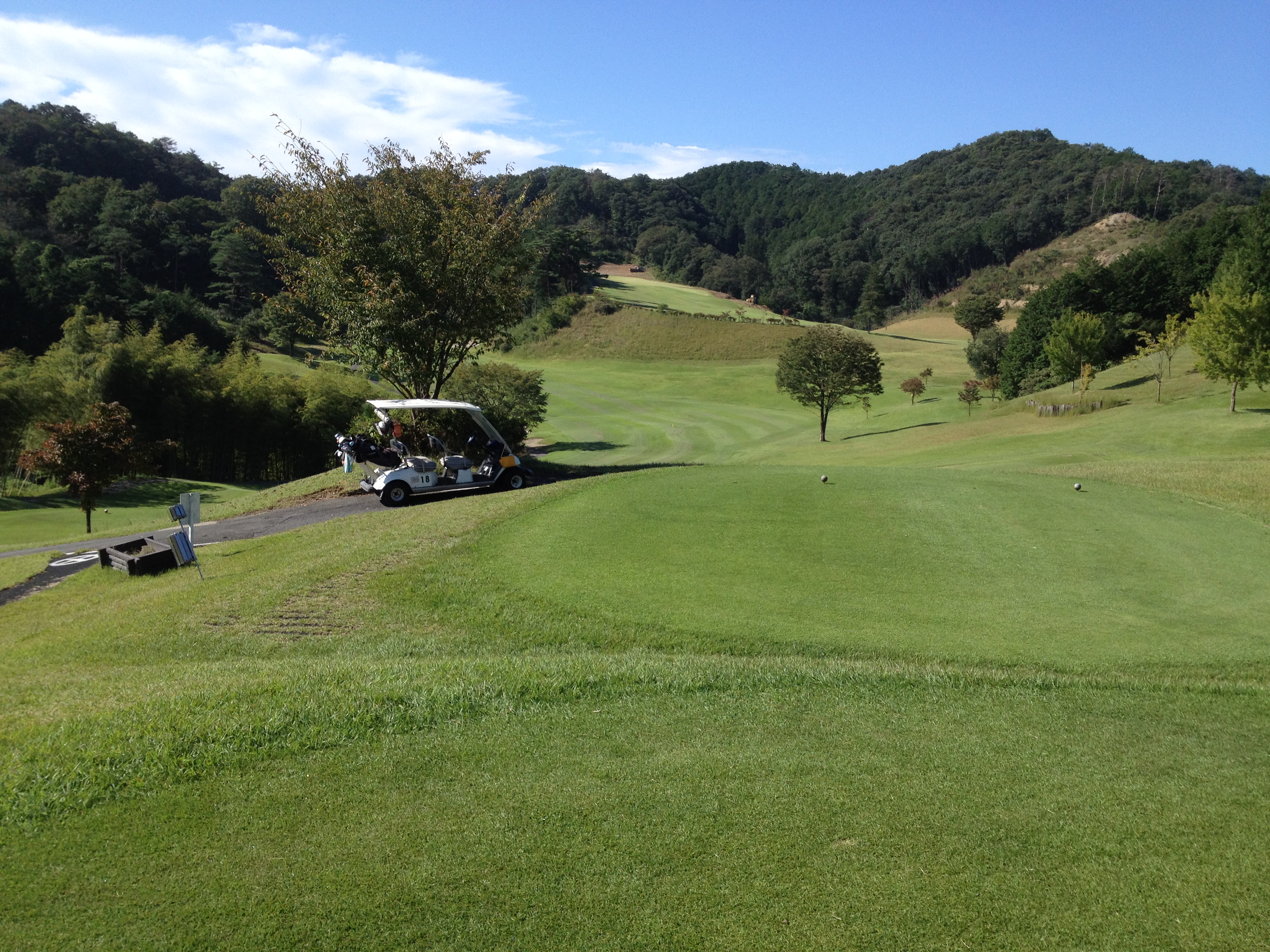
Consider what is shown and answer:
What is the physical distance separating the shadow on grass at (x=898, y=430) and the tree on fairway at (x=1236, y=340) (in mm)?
14822

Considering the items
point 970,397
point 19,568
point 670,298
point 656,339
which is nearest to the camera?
point 19,568

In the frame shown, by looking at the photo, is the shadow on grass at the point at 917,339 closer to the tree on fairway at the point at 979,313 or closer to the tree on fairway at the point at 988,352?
the tree on fairway at the point at 979,313

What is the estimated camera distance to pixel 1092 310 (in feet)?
212

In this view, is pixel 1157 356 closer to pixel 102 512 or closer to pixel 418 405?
pixel 418 405

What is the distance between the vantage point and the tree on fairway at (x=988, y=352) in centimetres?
6994

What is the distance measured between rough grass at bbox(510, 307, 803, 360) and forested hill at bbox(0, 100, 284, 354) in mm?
34098

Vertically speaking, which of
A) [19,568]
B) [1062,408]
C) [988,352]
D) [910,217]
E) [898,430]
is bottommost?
[19,568]

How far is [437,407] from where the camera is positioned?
57.8ft

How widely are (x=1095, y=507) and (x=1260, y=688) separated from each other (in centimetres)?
790

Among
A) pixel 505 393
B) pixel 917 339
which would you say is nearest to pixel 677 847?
pixel 505 393

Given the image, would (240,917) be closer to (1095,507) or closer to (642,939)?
(642,939)

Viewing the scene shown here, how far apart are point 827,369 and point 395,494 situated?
39.1 m

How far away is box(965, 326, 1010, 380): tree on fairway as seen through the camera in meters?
69.9

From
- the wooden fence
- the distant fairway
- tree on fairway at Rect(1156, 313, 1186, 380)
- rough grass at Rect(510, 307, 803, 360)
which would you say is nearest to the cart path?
the wooden fence
